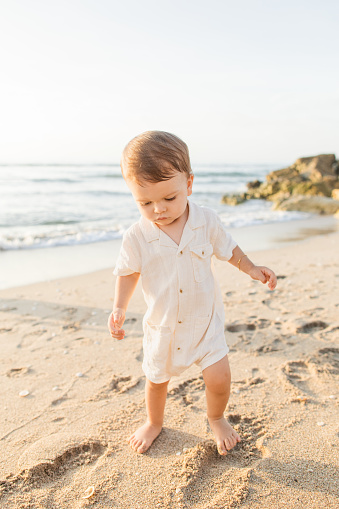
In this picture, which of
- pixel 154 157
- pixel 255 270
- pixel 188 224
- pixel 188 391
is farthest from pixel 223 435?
pixel 154 157

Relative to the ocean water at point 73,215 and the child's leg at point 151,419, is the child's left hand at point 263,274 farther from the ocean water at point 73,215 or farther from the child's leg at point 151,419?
the ocean water at point 73,215

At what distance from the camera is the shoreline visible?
607cm

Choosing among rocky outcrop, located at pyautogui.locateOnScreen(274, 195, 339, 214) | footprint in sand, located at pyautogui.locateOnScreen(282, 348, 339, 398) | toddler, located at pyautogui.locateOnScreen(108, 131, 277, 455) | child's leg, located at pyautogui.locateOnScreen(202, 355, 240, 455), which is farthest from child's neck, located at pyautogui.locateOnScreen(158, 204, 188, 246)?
rocky outcrop, located at pyautogui.locateOnScreen(274, 195, 339, 214)

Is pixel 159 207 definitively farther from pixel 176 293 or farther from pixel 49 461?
pixel 49 461

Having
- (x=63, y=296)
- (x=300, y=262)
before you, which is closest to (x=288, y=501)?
(x=63, y=296)

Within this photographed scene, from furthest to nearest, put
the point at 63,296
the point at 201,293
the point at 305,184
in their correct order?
the point at 305,184, the point at 63,296, the point at 201,293

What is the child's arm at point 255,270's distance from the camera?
238 cm

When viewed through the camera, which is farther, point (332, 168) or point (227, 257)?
point (332, 168)

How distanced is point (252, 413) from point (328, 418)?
0.44m

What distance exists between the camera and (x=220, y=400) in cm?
233

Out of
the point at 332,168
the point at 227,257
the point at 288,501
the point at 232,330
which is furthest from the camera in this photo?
the point at 332,168

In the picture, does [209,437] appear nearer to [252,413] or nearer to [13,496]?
[252,413]

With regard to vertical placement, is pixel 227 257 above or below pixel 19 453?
above

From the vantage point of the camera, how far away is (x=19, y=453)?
2.30 meters
